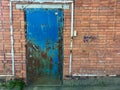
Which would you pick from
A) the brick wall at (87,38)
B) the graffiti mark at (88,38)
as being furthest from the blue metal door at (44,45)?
the graffiti mark at (88,38)

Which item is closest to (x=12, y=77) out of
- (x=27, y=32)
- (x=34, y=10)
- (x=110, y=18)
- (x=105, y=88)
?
(x=27, y=32)

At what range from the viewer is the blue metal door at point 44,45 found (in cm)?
690

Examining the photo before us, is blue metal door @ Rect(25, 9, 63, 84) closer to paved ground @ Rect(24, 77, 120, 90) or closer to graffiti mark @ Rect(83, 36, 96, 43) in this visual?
paved ground @ Rect(24, 77, 120, 90)

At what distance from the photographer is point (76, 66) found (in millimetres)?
7184

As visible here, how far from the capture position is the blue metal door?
22.6 feet

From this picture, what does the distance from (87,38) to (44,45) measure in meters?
1.09

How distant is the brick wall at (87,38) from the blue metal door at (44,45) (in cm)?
15

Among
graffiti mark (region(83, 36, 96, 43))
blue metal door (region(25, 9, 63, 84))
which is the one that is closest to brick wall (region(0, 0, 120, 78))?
graffiti mark (region(83, 36, 96, 43))

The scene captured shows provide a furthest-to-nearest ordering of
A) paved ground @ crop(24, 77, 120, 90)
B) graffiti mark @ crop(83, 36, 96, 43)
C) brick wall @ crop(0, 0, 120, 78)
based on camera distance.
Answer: paved ground @ crop(24, 77, 120, 90)
graffiti mark @ crop(83, 36, 96, 43)
brick wall @ crop(0, 0, 120, 78)

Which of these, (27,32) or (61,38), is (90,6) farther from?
(27,32)

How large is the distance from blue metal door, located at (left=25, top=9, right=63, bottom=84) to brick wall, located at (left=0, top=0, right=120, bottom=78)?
0.48 ft

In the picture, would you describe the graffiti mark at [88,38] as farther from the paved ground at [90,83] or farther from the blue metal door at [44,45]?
the paved ground at [90,83]

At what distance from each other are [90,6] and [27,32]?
167cm

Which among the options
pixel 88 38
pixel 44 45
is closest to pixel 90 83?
pixel 88 38
